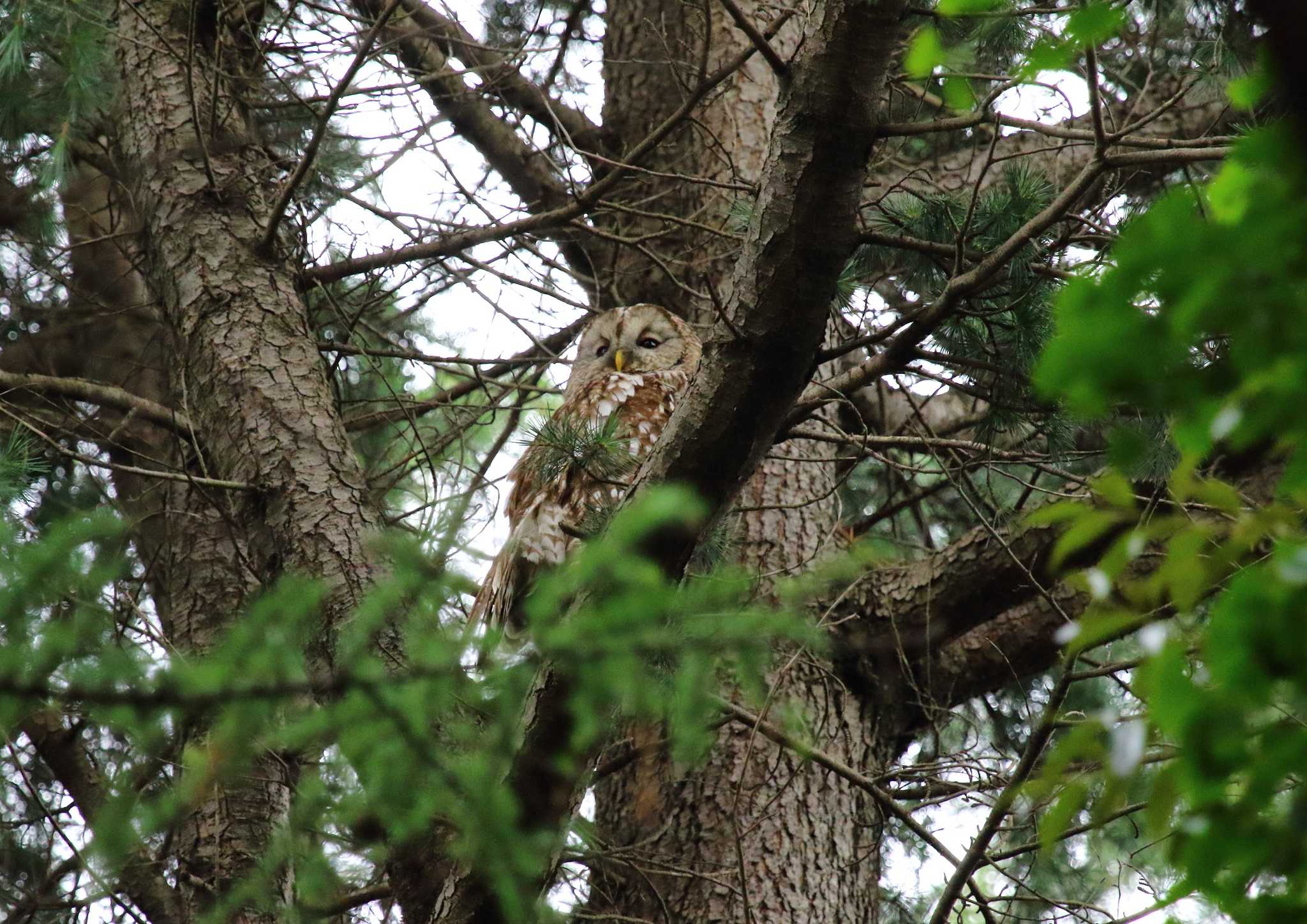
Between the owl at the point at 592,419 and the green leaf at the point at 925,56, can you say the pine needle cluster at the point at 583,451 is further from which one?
the green leaf at the point at 925,56

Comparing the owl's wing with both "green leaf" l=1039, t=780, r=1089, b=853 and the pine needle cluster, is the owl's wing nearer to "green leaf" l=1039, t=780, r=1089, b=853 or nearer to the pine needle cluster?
the pine needle cluster

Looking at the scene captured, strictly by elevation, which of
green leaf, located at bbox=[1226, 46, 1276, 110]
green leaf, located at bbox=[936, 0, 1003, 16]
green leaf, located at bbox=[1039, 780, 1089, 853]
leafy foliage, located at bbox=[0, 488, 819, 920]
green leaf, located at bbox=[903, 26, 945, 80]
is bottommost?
green leaf, located at bbox=[1039, 780, 1089, 853]

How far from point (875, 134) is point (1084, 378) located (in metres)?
1.39

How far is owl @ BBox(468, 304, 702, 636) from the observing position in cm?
378

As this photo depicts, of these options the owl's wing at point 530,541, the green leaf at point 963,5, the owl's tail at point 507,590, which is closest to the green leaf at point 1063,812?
the green leaf at point 963,5

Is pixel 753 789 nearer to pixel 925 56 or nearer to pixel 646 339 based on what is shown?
pixel 646 339

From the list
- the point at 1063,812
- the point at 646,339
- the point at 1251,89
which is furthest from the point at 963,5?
the point at 646,339

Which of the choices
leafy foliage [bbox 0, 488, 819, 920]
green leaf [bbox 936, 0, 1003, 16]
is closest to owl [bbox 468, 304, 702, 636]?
leafy foliage [bbox 0, 488, 819, 920]

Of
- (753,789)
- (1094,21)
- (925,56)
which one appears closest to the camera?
(1094,21)

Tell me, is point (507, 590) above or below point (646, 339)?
below

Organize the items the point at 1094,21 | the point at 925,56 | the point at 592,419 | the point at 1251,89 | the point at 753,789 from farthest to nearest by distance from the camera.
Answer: the point at 592,419 → the point at 753,789 → the point at 925,56 → the point at 1094,21 → the point at 1251,89

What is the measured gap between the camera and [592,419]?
13.5 ft

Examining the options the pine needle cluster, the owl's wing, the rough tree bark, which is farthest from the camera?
the owl's wing

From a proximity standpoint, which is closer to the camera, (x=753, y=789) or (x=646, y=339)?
(x=753, y=789)
